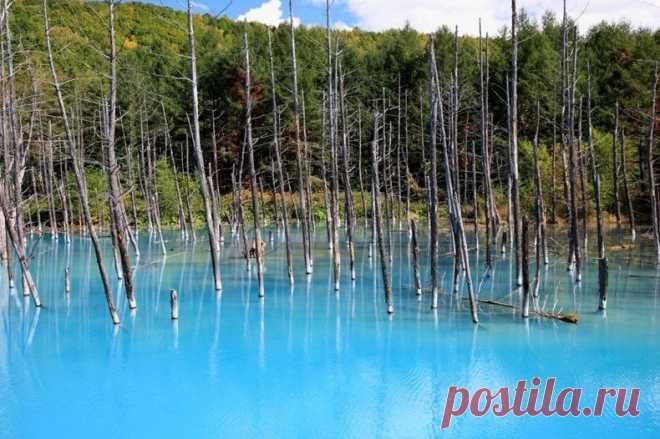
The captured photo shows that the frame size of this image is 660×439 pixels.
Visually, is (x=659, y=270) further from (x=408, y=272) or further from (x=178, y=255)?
(x=178, y=255)

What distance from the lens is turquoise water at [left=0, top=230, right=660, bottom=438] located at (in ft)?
26.9

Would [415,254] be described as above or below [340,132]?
below

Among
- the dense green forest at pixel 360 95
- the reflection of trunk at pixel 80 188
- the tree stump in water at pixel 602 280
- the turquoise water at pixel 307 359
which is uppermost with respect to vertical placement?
the dense green forest at pixel 360 95

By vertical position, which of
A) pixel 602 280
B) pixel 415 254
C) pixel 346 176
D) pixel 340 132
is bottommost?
pixel 602 280

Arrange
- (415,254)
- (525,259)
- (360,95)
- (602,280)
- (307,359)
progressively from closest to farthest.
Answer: (307,359) → (525,259) → (602,280) → (415,254) → (360,95)

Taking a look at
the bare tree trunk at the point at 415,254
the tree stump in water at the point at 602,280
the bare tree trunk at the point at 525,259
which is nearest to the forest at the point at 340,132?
the bare tree trunk at the point at 415,254

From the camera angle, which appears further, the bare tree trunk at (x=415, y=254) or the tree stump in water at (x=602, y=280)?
the bare tree trunk at (x=415, y=254)

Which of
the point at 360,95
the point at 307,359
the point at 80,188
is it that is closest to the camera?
the point at 307,359

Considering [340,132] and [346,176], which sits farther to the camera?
[340,132]

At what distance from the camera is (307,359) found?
1106 centimetres

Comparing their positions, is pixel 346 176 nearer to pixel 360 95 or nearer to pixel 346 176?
pixel 346 176

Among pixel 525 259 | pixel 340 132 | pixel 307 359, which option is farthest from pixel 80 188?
pixel 340 132

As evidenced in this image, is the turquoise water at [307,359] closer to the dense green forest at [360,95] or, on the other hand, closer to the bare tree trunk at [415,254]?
the bare tree trunk at [415,254]

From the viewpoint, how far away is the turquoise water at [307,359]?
8.21 metres
